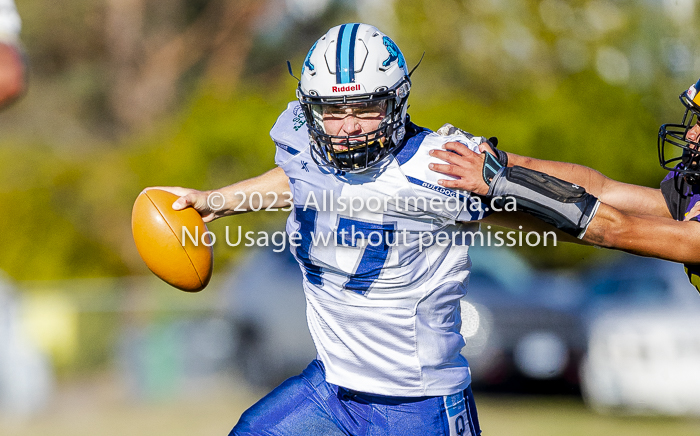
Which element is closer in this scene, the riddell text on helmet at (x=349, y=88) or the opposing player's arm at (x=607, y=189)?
the riddell text on helmet at (x=349, y=88)

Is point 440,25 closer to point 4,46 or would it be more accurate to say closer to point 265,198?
point 265,198

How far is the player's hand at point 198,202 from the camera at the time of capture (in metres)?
3.52

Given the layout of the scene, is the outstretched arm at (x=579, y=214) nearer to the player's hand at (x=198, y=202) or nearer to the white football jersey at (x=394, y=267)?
the white football jersey at (x=394, y=267)

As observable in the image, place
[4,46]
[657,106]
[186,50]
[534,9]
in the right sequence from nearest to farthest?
[4,46] < [657,106] < [534,9] < [186,50]

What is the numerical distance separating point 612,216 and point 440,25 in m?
10.2

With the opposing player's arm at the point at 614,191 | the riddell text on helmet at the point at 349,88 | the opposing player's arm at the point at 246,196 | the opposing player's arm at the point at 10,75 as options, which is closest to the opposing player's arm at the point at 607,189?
the opposing player's arm at the point at 614,191

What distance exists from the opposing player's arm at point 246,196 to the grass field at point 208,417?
3696 mm

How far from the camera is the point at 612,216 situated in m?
3.04

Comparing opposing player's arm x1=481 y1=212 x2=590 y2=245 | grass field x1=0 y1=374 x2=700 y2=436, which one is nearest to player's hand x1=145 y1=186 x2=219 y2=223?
opposing player's arm x1=481 y1=212 x2=590 y2=245

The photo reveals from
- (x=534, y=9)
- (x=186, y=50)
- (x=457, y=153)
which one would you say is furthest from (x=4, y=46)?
(x=186, y=50)

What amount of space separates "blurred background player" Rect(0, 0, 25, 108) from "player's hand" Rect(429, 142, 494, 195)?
4.58 feet

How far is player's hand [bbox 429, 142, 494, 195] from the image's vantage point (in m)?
3.02

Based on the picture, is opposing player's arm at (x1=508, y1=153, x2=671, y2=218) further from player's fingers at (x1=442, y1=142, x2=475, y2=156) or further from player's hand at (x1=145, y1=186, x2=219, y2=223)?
player's hand at (x1=145, y1=186, x2=219, y2=223)

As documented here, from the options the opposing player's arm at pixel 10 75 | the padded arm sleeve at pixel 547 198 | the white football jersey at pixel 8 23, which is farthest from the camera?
the padded arm sleeve at pixel 547 198
